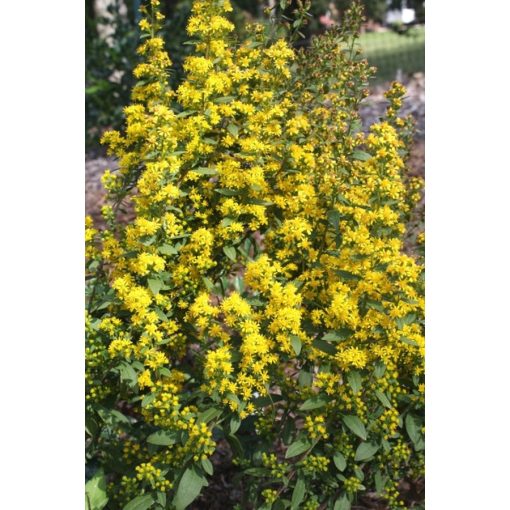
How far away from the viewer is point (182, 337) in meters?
2.66

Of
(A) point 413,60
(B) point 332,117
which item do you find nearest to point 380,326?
(B) point 332,117

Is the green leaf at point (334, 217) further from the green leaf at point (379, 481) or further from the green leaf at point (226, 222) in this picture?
the green leaf at point (379, 481)

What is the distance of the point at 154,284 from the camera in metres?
2.48

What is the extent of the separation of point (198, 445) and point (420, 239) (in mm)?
1241

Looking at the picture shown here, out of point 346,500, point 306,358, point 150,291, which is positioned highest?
point 150,291

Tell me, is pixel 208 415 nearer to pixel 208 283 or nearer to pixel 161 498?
pixel 161 498

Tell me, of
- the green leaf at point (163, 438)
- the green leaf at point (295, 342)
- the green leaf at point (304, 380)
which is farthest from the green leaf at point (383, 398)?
the green leaf at point (163, 438)

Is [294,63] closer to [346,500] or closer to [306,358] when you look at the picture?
[306,358]

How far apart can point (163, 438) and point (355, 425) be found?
0.65m

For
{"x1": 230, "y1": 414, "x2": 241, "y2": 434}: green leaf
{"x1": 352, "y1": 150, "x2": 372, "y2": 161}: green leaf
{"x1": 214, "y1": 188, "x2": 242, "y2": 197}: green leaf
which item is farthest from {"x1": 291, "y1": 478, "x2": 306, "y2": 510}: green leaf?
{"x1": 352, "y1": 150, "x2": 372, "y2": 161}: green leaf

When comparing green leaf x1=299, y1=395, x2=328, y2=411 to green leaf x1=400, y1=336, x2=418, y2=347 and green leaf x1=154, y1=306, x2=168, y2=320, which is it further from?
green leaf x1=154, y1=306, x2=168, y2=320

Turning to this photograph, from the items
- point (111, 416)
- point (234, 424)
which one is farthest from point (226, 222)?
point (111, 416)

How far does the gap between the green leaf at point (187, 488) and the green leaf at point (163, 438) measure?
0.12 metres

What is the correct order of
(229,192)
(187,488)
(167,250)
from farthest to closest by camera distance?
1. (229,192)
2. (167,250)
3. (187,488)
